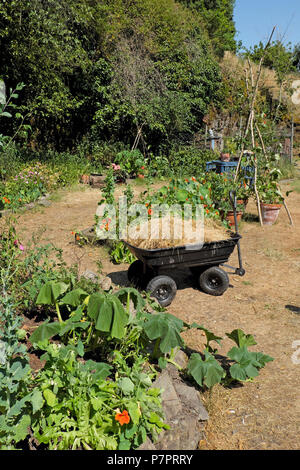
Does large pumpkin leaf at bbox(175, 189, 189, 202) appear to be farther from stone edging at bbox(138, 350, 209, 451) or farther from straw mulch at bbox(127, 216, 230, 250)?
stone edging at bbox(138, 350, 209, 451)

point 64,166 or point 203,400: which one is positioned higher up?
point 64,166

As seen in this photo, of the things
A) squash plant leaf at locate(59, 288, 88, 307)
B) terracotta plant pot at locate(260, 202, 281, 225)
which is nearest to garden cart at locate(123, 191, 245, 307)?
squash plant leaf at locate(59, 288, 88, 307)

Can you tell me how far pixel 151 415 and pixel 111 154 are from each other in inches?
404

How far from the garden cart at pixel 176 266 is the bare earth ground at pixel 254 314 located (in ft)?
0.52

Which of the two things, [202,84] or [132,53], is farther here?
[202,84]

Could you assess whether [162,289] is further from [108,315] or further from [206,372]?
[108,315]

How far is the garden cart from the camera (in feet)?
12.2

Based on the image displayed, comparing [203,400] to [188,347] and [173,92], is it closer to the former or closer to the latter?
[188,347]

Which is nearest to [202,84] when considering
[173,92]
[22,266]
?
[173,92]

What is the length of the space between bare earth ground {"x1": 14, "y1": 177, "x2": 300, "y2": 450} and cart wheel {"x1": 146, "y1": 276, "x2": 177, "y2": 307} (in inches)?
4.8

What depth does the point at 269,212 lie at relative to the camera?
6.67m

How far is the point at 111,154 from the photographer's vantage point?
11594 millimetres

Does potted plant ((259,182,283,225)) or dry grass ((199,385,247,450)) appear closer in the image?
dry grass ((199,385,247,450))

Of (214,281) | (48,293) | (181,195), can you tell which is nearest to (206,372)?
(48,293)
